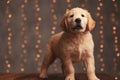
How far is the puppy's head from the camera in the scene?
1.12 metres

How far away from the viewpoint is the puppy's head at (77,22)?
43.9 inches

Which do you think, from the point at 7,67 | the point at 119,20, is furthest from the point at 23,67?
the point at 119,20

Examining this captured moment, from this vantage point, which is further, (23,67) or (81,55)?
A: (23,67)

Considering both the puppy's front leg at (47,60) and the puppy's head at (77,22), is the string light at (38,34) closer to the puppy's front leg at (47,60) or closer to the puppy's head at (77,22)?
the puppy's front leg at (47,60)

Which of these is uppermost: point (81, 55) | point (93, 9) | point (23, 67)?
point (93, 9)

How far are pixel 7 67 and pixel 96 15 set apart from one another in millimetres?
615

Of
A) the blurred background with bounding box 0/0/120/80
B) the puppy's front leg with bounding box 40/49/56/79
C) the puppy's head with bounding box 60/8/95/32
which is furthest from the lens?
the blurred background with bounding box 0/0/120/80

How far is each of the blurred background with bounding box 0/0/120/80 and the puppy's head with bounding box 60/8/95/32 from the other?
2.48 feet

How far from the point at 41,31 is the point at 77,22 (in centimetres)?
82

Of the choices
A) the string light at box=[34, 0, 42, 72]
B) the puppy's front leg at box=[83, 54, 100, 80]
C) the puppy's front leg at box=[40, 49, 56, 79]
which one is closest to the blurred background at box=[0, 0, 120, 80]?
the string light at box=[34, 0, 42, 72]

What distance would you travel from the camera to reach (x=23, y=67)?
192 cm

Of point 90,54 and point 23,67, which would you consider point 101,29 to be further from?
point 90,54

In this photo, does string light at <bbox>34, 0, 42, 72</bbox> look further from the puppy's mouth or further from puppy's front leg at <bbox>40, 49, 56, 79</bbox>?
the puppy's mouth

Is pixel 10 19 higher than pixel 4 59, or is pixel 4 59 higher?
pixel 10 19
